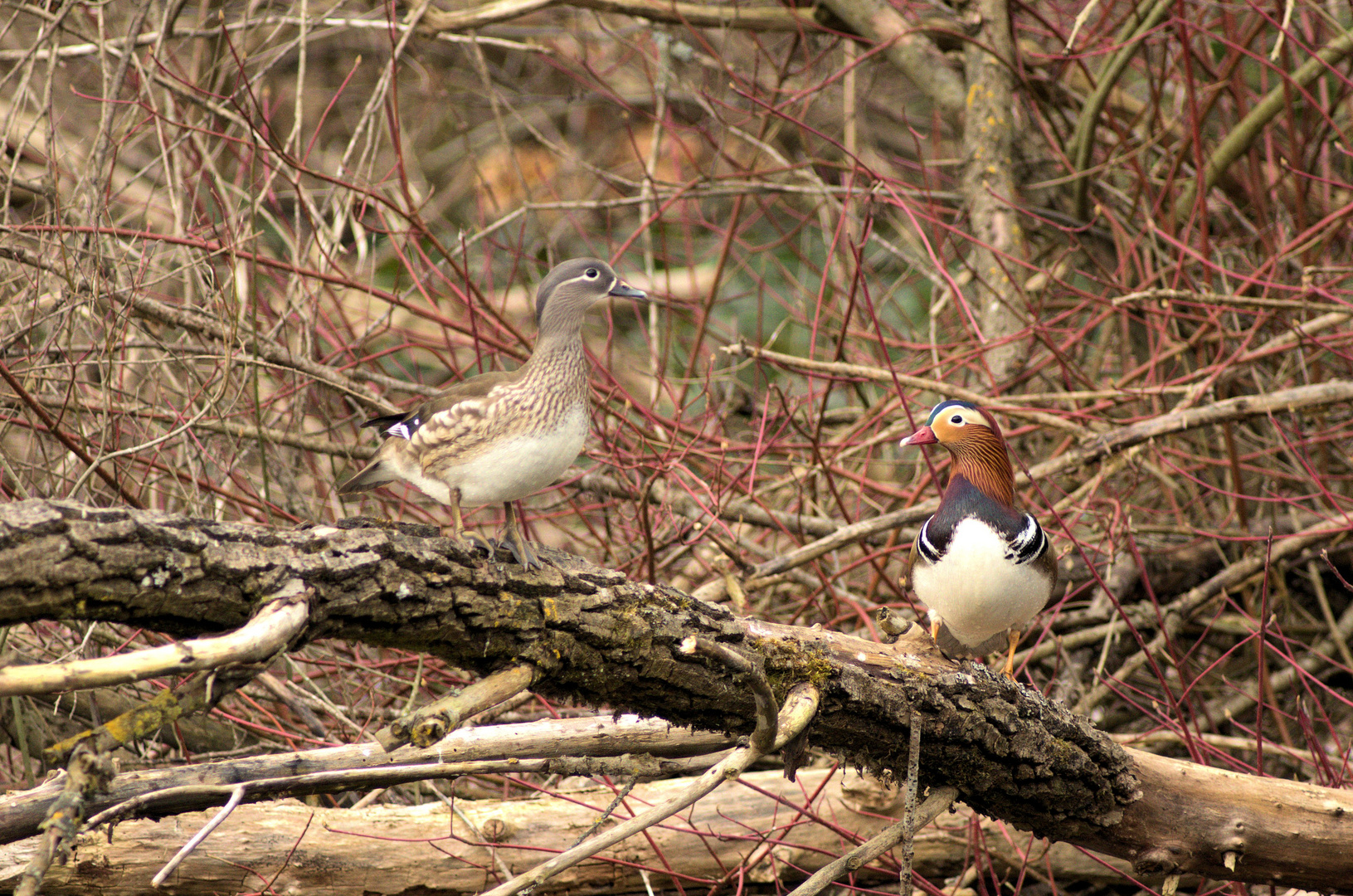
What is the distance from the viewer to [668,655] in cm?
199

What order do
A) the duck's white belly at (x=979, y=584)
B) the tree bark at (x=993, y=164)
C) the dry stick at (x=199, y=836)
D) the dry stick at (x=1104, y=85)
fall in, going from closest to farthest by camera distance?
the dry stick at (x=199, y=836), the duck's white belly at (x=979, y=584), the dry stick at (x=1104, y=85), the tree bark at (x=993, y=164)

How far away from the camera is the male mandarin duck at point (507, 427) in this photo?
2213 millimetres

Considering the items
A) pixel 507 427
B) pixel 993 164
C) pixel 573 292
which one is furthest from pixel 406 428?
pixel 993 164

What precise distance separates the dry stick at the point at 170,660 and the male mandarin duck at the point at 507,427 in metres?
0.55

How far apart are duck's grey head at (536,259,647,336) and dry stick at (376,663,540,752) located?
86 cm

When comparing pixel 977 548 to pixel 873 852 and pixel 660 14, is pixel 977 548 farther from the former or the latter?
pixel 660 14

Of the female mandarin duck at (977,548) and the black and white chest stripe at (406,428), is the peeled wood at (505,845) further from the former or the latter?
the black and white chest stripe at (406,428)

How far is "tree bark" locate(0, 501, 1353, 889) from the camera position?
1.48 m

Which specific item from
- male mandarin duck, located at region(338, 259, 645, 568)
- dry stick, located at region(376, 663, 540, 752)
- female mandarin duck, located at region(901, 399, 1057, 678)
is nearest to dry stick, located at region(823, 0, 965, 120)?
female mandarin duck, located at region(901, 399, 1057, 678)

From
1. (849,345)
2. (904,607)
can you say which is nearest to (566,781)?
(904,607)

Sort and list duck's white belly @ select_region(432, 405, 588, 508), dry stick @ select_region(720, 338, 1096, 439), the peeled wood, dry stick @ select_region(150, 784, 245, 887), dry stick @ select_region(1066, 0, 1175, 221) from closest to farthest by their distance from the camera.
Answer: dry stick @ select_region(150, 784, 245, 887), duck's white belly @ select_region(432, 405, 588, 508), the peeled wood, dry stick @ select_region(720, 338, 1096, 439), dry stick @ select_region(1066, 0, 1175, 221)

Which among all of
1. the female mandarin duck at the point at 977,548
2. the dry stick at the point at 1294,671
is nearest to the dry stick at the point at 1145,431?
the female mandarin duck at the point at 977,548

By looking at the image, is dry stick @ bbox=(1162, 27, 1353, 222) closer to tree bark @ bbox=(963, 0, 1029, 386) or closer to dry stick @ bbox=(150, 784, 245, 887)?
tree bark @ bbox=(963, 0, 1029, 386)

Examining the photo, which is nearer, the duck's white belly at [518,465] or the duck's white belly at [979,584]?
the duck's white belly at [518,465]
